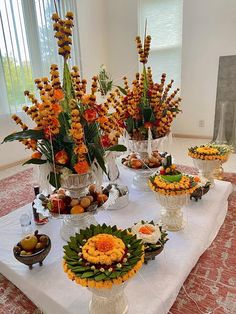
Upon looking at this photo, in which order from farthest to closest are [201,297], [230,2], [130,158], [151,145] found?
Answer: [230,2]
[130,158]
[151,145]
[201,297]

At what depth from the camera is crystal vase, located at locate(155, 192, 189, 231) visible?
3.70 feet

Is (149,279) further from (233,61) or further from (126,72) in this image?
(126,72)

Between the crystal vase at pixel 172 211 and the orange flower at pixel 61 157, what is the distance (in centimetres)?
46

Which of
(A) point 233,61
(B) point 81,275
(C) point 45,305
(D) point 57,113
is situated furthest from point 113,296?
(A) point 233,61

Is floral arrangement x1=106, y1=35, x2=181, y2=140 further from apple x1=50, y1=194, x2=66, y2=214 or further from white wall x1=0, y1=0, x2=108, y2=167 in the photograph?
white wall x1=0, y1=0, x2=108, y2=167

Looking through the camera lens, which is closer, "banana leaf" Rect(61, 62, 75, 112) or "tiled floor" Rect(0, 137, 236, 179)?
"banana leaf" Rect(61, 62, 75, 112)

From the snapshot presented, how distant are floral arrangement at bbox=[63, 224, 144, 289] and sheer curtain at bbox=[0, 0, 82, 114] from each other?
9.18 ft

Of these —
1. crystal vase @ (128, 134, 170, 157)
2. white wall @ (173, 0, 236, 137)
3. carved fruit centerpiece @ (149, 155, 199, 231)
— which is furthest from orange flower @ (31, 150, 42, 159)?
white wall @ (173, 0, 236, 137)

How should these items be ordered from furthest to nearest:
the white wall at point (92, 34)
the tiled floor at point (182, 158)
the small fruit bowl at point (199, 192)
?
the white wall at point (92, 34), the tiled floor at point (182, 158), the small fruit bowl at point (199, 192)

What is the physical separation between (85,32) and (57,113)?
3673 millimetres

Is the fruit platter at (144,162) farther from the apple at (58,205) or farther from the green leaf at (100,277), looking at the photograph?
A: the green leaf at (100,277)

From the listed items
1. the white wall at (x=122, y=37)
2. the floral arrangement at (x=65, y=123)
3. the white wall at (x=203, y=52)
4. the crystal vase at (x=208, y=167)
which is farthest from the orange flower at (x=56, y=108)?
the white wall at (x=122, y=37)

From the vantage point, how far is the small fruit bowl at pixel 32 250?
0.94 metres

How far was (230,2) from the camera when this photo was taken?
3.31 metres
